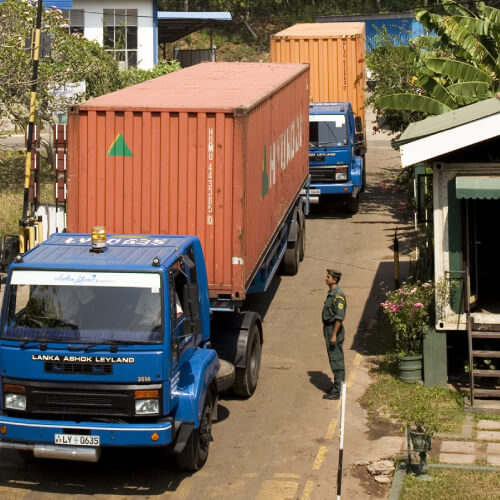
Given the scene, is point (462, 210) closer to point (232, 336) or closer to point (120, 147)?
point (232, 336)

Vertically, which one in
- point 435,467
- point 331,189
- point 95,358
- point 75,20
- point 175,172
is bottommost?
point 435,467

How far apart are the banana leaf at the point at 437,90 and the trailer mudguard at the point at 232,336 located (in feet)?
20.3

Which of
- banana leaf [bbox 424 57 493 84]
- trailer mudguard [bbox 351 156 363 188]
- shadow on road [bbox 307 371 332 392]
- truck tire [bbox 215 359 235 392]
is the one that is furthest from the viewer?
trailer mudguard [bbox 351 156 363 188]

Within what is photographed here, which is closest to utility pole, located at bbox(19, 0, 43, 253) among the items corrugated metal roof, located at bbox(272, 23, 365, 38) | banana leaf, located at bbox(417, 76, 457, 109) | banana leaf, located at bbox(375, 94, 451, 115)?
banana leaf, located at bbox(375, 94, 451, 115)

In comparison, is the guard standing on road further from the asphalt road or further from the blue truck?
the blue truck

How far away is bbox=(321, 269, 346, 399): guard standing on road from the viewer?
12.8m

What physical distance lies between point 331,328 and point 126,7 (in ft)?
92.8

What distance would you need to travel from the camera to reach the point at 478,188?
11.9 metres

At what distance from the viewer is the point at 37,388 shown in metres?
9.75

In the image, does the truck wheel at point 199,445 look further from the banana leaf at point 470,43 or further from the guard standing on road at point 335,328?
the banana leaf at point 470,43

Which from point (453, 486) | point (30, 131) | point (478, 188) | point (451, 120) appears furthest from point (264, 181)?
point (30, 131)

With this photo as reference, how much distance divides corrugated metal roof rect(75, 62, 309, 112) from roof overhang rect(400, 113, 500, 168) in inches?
88.9

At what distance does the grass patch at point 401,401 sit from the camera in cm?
1202

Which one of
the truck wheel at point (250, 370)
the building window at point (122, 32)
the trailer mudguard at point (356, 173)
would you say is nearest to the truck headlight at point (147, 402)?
the truck wheel at point (250, 370)
